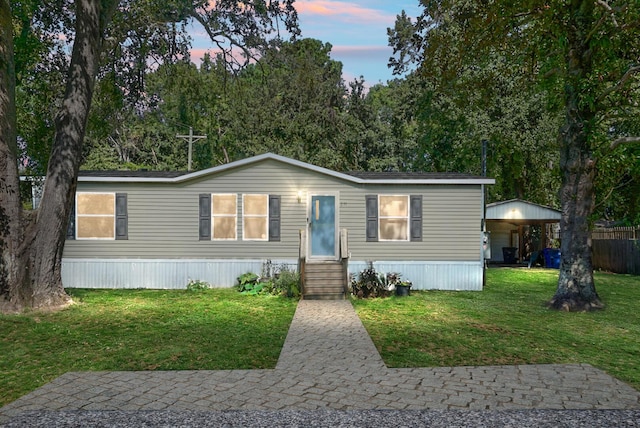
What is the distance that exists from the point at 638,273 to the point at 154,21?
729 inches

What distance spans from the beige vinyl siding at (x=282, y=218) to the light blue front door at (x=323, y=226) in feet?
0.80

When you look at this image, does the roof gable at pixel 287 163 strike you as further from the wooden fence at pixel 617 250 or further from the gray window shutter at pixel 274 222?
the wooden fence at pixel 617 250

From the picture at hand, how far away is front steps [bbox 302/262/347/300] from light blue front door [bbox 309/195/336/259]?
1436mm

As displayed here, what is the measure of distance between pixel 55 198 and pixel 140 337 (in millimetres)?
4450

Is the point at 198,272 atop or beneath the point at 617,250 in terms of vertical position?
beneath

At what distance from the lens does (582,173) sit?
411 inches

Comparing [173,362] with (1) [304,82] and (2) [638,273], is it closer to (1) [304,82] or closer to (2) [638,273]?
(2) [638,273]

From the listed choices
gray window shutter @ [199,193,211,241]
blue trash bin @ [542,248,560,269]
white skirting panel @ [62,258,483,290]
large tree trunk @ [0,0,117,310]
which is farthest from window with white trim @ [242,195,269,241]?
blue trash bin @ [542,248,560,269]

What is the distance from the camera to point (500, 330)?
27.2 feet

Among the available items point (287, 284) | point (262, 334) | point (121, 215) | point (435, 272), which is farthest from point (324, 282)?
point (121, 215)

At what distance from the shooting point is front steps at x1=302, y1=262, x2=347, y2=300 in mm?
12133

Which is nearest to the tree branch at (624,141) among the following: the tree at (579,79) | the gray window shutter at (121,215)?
the tree at (579,79)

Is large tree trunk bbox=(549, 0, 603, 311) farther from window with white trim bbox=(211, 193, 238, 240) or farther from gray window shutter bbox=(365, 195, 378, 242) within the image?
window with white trim bbox=(211, 193, 238, 240)

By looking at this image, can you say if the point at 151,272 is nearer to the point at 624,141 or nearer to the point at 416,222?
the point at 416,222
